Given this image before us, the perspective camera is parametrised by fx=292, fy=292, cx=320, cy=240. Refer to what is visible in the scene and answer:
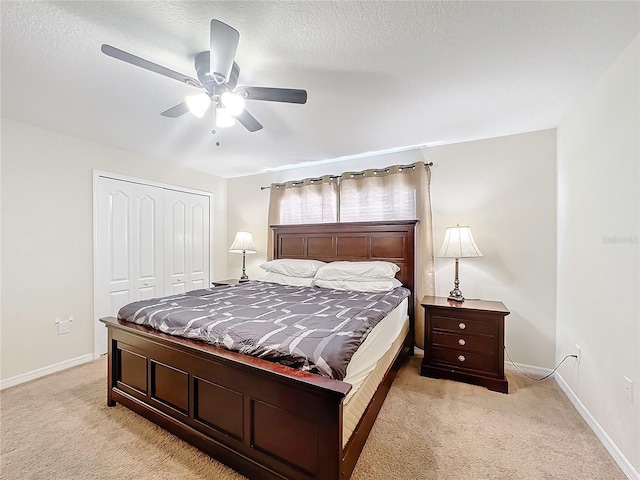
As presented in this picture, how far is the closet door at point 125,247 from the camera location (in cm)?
336

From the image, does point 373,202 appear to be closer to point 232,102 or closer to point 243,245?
point 243,245

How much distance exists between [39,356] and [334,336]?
3177 millimetres

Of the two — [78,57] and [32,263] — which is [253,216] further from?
[78,57]

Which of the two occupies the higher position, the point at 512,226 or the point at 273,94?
the point at 273,94

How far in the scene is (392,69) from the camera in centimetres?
192

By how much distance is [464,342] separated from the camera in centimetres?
266

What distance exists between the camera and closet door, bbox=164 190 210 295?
4105 mm

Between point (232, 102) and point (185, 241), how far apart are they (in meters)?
3.08

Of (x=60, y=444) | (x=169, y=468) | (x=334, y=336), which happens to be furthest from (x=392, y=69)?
(x=60, y=444)

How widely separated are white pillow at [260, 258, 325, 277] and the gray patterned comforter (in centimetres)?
68

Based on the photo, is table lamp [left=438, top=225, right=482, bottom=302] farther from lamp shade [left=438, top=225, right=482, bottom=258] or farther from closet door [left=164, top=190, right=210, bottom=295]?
closet door [left=164, top=190, right=210, bottom=295]

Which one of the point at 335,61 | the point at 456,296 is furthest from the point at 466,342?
the point at 335,61

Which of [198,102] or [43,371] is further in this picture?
[43,371]

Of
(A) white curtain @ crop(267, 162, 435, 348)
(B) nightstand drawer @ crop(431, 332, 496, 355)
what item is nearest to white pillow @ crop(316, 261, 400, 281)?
(A) white curtain @ crop(267, 162, 435, 348)
